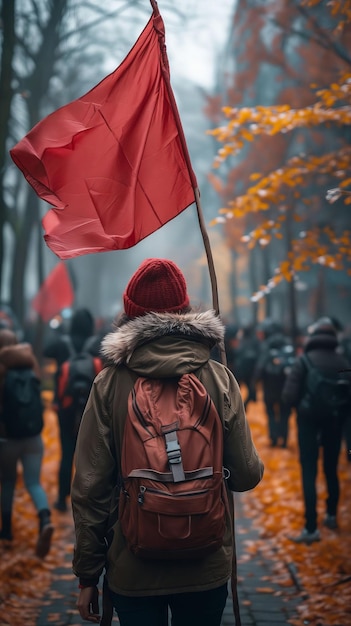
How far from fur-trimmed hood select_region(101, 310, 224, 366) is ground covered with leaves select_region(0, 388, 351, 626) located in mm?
A: 2888

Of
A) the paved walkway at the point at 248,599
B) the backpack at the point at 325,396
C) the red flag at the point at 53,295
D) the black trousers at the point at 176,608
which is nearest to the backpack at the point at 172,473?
the black trousers at the point at 176,608

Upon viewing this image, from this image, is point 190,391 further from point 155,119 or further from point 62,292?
point 62,292

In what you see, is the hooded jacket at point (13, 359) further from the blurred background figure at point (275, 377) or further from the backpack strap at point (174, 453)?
the blurred background figure at point (275, 377)

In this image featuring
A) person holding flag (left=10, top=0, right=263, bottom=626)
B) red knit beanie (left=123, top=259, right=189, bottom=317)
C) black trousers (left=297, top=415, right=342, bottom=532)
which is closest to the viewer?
red knit beanie (left=123, top=259, right=189, bottom=317)

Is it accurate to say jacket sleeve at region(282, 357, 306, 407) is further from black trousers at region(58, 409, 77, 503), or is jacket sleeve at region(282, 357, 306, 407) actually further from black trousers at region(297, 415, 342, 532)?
Answer: black trousers at region(58, 409, 77, 503)

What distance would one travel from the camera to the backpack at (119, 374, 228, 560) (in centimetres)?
283

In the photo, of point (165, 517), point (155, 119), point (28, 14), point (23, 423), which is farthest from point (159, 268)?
point (28, 14)

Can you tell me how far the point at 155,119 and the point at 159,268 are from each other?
1376 millimetres

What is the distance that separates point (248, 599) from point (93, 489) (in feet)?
10.6

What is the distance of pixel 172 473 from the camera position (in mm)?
2844

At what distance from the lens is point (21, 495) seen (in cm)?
898

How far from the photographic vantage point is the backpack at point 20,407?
6.75 meters

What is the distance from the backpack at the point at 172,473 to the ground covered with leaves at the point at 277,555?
2.69 metres

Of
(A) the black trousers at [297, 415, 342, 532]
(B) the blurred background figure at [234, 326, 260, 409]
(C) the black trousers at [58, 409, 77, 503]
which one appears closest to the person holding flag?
(A) the black trousers at [297, 415, 342, 532]
